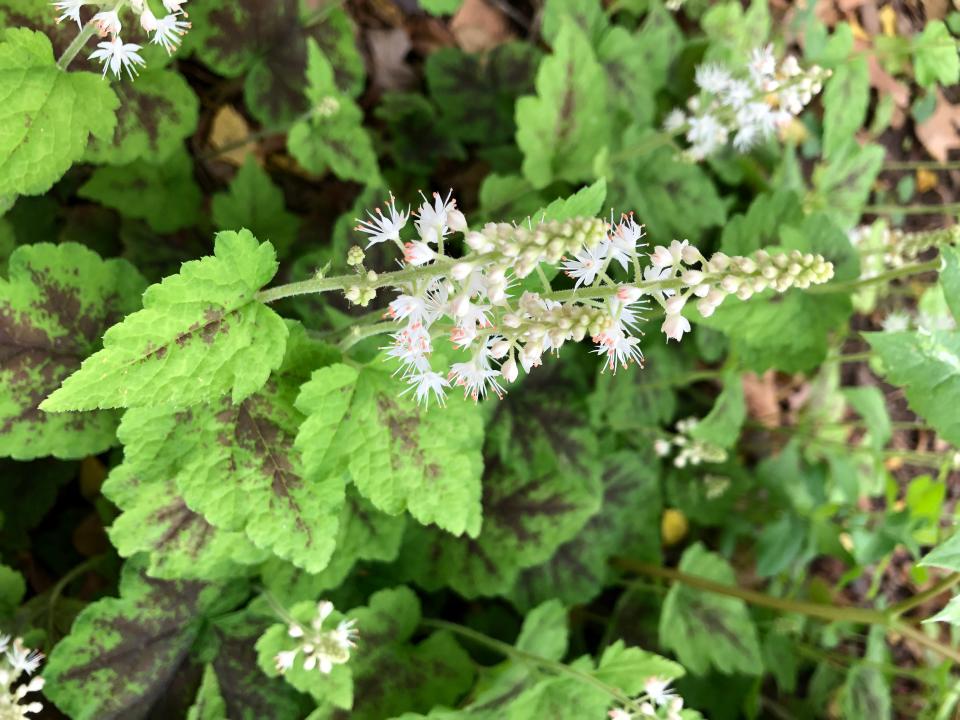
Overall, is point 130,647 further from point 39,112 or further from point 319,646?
point 39,112

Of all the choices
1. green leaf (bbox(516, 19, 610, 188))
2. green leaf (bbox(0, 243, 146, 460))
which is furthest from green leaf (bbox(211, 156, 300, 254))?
green leaf (bbox(516, 19, 610, 188))

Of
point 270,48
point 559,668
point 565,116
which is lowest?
point 559,668

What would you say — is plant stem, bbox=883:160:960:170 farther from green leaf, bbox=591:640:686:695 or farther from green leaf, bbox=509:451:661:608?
green leaf, bbox=591:640:686:695

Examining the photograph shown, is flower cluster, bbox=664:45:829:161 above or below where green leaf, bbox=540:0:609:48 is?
below

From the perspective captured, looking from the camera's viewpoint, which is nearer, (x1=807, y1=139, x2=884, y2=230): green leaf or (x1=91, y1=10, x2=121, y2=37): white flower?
(x1=91, y1=10, x2=121, y2=37): white flower

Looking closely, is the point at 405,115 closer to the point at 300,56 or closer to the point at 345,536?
the point at 300,56

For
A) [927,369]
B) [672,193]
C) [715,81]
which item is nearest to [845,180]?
[672,193]

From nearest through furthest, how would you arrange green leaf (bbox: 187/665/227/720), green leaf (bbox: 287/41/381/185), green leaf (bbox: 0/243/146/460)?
1. green leaf (bbox: 0/243/146/460)
2. green leaf (bbox: 187/665/227/720)
3. green leaf (bbox: 287/41/381/185)
